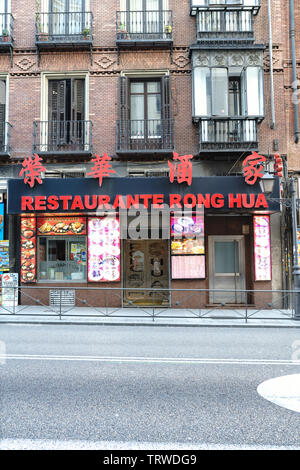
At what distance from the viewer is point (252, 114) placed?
13.9m

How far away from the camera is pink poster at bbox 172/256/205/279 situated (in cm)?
1374

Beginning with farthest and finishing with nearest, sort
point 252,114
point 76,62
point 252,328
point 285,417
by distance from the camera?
point 76,62, point 252,114, point 252,328, point 285,417

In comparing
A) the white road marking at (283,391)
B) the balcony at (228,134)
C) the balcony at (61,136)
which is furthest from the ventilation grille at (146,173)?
the white road marking at (283,391)

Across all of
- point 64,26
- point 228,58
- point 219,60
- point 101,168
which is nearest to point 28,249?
point 101,168

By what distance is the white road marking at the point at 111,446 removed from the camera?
3.40m

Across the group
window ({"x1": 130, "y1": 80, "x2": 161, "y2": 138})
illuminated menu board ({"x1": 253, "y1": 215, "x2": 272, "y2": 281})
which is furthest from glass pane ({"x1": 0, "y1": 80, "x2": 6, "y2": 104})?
illuminated menu board ({"x1": 253, "y1": 215, "x2": 272, "y2": 281})

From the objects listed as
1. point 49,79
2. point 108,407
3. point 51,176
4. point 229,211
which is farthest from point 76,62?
point 108,407

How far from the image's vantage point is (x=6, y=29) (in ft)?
48.3

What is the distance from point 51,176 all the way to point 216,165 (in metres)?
6.87

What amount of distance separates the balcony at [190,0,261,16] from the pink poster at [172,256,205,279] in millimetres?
10189

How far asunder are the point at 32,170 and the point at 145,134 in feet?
15.7

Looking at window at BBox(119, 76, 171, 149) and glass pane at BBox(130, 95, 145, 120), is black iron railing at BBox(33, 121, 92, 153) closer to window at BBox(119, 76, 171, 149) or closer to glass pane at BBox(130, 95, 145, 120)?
window at BBox(119, 76, 171, 149)

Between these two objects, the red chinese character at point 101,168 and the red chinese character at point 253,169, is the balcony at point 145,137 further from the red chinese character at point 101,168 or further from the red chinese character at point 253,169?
the red chinese character at point 253,169

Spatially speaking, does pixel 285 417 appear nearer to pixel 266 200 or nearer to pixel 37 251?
pixel 266 200
